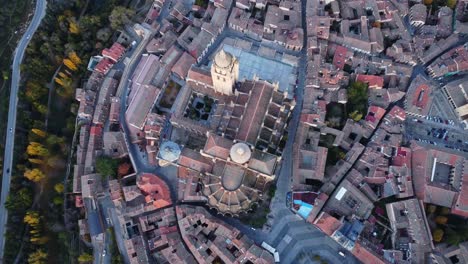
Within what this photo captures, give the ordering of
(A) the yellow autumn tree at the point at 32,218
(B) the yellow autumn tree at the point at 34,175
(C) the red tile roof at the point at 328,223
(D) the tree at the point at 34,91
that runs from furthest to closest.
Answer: (D) the tree at the point at 34,91
(B) the yellow autumn tree at the point at 34,175
(A) the yellow autumn tree at the point at 32,218
(C) the red tile roof at the point at 328,223

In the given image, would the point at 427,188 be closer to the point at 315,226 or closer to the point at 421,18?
the point at 315,226

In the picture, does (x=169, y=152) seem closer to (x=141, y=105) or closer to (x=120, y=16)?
(x=141, y=105)

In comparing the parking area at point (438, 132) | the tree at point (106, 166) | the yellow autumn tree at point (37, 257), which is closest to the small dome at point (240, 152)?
the tree at point (106, 166)

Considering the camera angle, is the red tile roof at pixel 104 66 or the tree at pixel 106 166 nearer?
the tree at pixel 106 166

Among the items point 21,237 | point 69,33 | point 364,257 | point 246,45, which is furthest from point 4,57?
point 364,257

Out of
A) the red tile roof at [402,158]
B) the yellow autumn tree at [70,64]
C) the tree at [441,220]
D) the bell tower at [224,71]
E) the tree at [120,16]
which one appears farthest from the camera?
the tree at [120,16]

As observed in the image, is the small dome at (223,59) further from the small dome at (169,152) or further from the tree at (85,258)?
the tree at (85,258)

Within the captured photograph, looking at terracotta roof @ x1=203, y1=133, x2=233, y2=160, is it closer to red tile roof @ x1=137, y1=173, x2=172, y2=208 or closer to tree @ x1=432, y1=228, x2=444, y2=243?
red tile roof @ x1=137, y1=173, x2=172, y2=208
